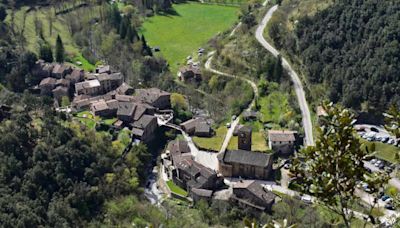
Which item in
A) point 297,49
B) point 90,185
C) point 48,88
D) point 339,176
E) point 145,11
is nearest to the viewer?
point 339,176

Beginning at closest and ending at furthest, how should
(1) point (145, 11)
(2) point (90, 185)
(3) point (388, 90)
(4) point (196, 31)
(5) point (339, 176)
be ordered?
(5) point (339, 176) < (2) point (90, 185) < (3) point (388, 90) < (4) point (196, 31) < (1) point (145, 11)

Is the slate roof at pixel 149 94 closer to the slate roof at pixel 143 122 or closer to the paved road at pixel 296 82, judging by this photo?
the slate roof at pixel 143 122

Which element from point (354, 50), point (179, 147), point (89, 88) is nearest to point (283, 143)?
point (179, 147)

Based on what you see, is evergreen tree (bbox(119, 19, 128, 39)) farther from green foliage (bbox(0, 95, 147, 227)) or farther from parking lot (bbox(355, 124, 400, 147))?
parking lot (bbox(355, 124, 400, 147))

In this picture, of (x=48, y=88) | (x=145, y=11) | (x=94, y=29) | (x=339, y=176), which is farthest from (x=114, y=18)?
(x=339, y=176)

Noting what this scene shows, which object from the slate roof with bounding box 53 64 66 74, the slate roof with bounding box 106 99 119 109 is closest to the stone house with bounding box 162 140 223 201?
the slate roof with bounding box 106 99 119 109

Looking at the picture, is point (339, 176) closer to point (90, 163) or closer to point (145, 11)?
point (90, 163)

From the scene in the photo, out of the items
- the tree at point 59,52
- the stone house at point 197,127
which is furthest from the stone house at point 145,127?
the tree at point 59,52
